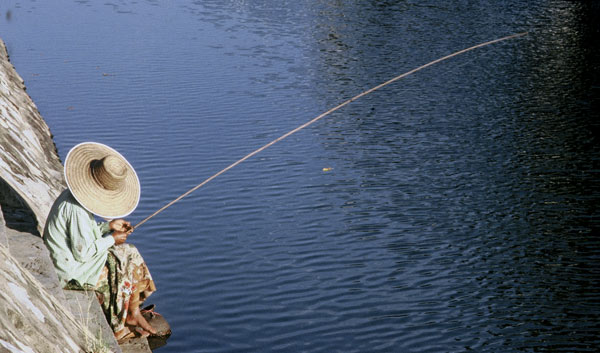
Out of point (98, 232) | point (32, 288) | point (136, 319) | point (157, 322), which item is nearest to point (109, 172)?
point (98, 232)

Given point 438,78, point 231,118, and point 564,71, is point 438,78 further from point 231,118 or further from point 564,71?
point 231,118

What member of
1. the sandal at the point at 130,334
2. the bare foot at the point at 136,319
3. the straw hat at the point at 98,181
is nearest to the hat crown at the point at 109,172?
the straw hat at the point at 98,181

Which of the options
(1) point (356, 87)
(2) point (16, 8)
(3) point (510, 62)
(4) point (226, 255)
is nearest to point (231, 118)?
(1) point (356, 87)

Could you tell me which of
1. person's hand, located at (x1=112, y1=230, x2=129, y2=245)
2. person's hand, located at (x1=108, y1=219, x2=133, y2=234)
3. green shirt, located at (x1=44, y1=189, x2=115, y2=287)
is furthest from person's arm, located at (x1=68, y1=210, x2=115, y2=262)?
person's hand, located at (x1=108, y1=219, x2=133, y2=234)

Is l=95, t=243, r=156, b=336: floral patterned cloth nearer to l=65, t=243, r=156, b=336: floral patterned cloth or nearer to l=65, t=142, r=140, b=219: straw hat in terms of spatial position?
l=65, t=243, r=156, b=336: floral patterned cloth

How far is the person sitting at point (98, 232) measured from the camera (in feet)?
23.7

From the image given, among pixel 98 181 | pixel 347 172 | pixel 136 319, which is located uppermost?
pixel 98 181

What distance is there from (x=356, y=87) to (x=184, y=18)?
10856 millimetres

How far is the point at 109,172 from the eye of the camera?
725 centimetres

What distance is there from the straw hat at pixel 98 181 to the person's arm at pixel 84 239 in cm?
14

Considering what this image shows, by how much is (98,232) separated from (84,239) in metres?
0.18

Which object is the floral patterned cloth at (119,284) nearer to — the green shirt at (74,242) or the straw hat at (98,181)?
the green shirt at (74,242)

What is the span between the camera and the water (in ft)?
31.8

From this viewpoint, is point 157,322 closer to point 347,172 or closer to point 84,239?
point 84,239
